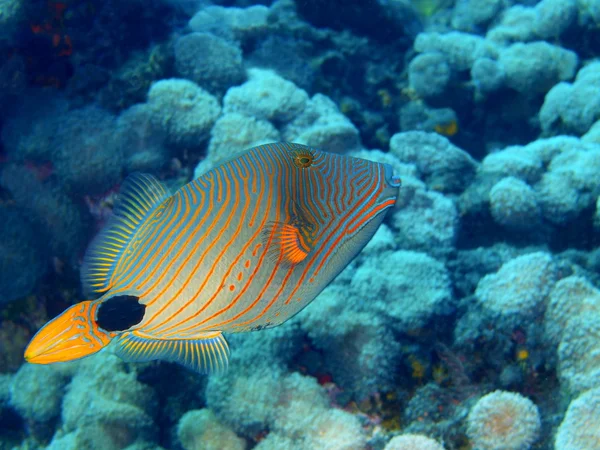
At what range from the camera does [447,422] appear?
114 inches

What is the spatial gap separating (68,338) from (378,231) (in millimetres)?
3331

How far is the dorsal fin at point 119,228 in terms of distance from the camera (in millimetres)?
1610

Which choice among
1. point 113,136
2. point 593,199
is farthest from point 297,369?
point 593,199

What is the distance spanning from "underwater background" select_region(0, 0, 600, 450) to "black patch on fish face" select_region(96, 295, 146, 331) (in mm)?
1798

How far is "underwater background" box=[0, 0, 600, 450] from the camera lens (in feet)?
10.3

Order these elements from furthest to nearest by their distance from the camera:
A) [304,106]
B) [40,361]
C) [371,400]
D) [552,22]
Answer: [552,22]
[304,106]
[371,400]
[40,361]

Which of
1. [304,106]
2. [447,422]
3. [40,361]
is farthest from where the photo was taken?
[304,106]

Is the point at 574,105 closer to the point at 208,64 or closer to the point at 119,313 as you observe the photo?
the point at 208,64

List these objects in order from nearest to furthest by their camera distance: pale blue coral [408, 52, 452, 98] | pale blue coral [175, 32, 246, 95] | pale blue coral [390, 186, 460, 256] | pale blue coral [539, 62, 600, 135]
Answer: pale blue coral [390, 186, 460, 256] → pale blue coral [175, 32, 246, 95] → pale blue coral [539, 62, 600, 135] → pale blue coral [408, 52, 452, 98]

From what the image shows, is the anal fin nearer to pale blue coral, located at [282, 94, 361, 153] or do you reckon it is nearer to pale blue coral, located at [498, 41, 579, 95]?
pale blue coral, located at [282, 94, 361, 153]

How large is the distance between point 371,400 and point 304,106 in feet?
11.1

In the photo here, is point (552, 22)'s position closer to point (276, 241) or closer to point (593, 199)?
point (593, 199)

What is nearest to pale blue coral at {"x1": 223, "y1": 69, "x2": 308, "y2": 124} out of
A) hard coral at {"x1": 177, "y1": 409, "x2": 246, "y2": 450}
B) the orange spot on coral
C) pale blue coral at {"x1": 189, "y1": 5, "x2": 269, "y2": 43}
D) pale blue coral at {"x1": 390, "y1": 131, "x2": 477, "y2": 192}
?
pale blue coral at {"x1": 390, "y1": 131, "x2": 477, "y2": 192}

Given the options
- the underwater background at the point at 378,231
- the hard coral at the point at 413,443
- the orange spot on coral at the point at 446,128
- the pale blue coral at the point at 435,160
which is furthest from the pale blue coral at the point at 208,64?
the hard coral at the point at 413,443
